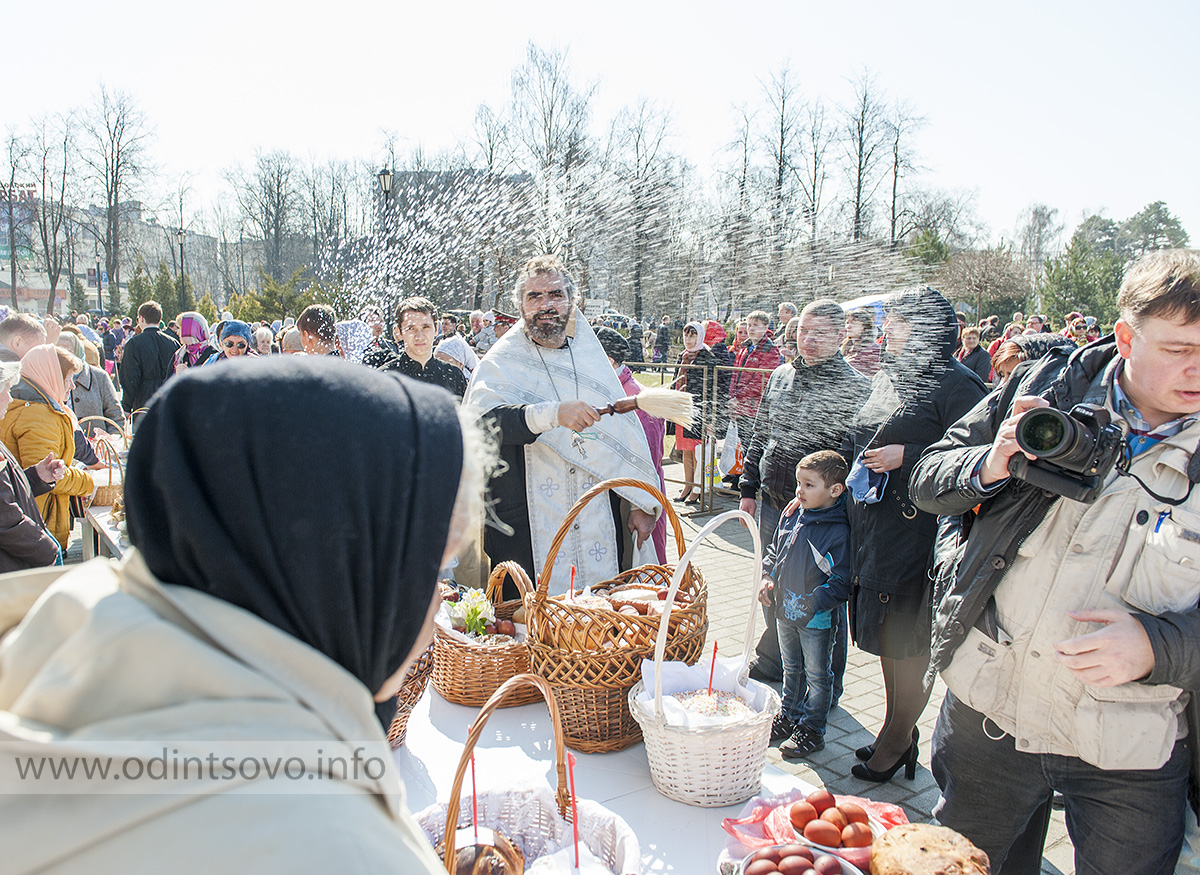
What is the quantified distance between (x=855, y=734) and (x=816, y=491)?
129 centimetres

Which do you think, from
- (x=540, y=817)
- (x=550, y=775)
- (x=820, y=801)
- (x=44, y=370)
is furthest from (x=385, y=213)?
(x=820, y=801)

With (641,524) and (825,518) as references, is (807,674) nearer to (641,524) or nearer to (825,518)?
(825,518)

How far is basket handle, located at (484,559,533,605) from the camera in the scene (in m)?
2.27

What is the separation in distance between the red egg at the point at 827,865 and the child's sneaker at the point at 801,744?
2.13 m

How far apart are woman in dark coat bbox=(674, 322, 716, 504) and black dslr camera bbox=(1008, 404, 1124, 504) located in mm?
5053

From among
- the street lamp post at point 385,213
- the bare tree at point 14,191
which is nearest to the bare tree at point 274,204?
the bare tree at point 14,191

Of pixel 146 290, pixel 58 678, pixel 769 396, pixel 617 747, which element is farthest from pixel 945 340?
pixel 146 290

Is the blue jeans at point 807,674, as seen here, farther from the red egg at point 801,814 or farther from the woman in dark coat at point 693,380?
the woman in dark coat at point 693,380

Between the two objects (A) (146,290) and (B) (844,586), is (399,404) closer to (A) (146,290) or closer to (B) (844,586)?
(B) (844,586)

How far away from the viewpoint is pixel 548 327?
11.5 feet

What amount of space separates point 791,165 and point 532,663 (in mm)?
5083

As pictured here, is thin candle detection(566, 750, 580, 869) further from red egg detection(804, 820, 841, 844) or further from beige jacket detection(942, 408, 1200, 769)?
beige jacket detection(942, 408, 1200, 769)

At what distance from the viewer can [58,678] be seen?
2.20ft

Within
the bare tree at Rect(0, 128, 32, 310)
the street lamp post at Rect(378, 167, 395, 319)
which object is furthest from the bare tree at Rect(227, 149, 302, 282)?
the street lamp post at Rect(378, 167, 395, 319)
